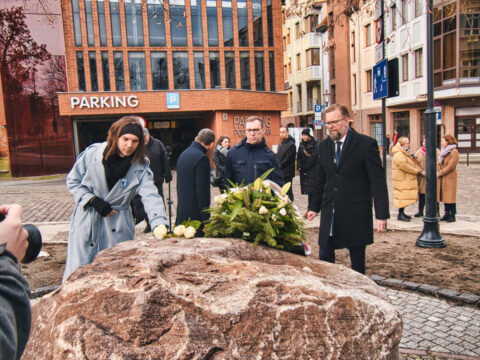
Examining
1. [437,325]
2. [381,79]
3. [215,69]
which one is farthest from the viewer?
[215,69]

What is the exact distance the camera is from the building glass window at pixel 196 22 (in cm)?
3088

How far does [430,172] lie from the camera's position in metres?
6.93

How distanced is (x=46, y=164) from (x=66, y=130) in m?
2.58

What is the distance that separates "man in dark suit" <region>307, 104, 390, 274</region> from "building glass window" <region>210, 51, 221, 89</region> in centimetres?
2753

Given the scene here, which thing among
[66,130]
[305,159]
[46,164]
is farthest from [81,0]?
[305,159]

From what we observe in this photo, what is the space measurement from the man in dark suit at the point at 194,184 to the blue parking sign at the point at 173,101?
83.0 ft

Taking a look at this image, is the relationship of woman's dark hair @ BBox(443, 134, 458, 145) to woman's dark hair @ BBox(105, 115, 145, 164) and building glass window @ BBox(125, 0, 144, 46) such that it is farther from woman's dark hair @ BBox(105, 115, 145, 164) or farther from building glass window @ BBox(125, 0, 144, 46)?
building glass window @ BBox(125, 0, 144, 46)

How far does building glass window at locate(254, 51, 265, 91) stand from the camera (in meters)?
32.2

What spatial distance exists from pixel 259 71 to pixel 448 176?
24.4m

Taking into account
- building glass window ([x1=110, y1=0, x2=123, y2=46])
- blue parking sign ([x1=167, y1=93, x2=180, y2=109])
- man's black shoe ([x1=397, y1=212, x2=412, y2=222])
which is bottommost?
man's black shoe ([x1=397, y1=212, x2=412, y2=222])

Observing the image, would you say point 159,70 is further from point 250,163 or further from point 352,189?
point 352,189

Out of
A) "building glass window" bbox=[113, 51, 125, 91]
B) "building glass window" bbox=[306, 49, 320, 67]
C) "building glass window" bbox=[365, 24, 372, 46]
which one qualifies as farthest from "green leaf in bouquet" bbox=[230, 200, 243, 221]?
"building glass window" bbox=[306, 49, 320, 67]

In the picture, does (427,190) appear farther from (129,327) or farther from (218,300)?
(129,327)

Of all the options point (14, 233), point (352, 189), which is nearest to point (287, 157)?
point (352, 189)
